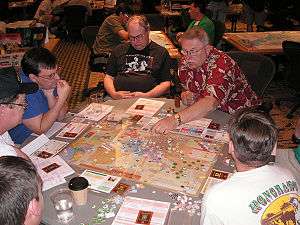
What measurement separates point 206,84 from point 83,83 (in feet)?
12.3

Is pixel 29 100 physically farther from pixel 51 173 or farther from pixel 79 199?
pixel 79 199

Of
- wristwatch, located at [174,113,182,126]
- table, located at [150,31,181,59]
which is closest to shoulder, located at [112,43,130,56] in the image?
table, located at [150,31,181,59]

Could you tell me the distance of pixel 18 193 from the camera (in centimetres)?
131

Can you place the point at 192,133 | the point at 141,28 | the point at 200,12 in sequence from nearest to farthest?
the point at 192,133, the point at 141,28, the point at 200,12

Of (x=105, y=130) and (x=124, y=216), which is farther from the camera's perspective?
(x=105, y=130)

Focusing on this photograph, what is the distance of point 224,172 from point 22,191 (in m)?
1.19

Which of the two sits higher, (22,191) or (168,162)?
(22,191)

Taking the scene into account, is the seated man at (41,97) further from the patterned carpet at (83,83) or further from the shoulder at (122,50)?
the patterned carpet at (83,83)

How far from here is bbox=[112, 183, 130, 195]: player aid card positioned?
1.98m

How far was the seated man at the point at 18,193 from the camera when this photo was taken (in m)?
1.27

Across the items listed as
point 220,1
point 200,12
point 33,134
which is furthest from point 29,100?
point 220,1

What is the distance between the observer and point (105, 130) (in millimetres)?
2629

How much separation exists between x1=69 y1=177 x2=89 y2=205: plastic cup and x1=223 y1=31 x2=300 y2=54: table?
358 cm

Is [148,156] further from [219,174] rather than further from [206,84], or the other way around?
[206,84]
